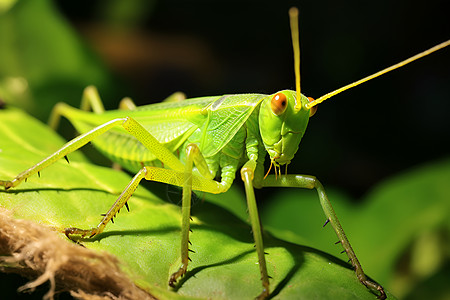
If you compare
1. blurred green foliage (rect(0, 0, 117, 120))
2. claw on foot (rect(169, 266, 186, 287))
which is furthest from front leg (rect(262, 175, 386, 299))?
blurred green foliage (rect(0, 0, 117, 120))

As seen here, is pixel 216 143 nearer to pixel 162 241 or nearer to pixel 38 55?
pixel 162 241

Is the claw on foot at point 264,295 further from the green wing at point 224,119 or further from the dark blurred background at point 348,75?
the dark blurred background at point 348,75

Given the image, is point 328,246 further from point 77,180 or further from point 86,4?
point 86,4

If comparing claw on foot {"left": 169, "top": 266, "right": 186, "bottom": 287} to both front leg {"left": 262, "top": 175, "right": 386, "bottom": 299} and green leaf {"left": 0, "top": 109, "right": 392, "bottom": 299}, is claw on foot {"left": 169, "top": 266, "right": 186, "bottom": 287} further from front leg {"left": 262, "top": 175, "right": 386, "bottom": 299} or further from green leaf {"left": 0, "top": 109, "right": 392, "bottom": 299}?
front leg {"left": 262, "top": 175, "right": 386, "bottom": 299}

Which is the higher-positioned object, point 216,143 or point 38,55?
point 38,55

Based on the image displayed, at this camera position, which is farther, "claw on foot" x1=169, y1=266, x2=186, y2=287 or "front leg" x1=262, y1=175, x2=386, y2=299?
"front leg" x1=262, y1=175, x2=386, y2=299

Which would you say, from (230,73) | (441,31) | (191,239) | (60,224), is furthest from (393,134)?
(60,224)

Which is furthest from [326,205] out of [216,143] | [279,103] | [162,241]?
[162,241]
